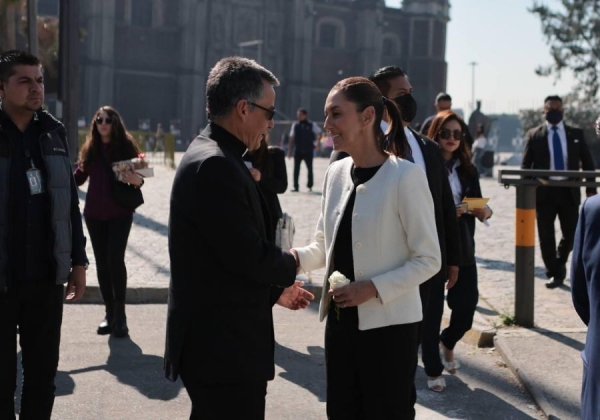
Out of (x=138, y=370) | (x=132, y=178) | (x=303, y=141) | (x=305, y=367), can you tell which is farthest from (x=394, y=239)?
(x=303, y=141)

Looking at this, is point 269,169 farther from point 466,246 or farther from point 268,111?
point 268,111

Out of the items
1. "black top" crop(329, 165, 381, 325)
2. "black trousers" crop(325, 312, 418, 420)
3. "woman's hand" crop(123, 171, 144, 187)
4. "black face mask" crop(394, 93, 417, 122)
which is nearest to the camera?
"black trousers" crop(325, 312, 418, 420)

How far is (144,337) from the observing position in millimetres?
8039

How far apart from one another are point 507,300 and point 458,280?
289 cm

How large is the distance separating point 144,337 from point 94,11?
66.0 m

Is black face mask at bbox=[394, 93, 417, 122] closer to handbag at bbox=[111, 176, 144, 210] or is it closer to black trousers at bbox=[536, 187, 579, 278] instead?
handbag at bbox=[111, 176, 144, 210]

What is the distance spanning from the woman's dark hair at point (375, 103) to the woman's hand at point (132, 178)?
3928mm

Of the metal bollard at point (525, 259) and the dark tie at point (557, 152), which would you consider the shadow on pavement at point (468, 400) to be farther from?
the dark tie at point (557, 152)

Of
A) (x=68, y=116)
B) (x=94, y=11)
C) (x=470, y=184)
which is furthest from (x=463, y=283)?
(x=94, y=11)

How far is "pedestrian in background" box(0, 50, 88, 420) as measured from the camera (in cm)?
446

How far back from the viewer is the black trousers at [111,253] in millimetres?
7949

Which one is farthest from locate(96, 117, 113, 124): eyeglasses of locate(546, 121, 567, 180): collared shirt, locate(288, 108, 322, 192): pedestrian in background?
locate(288, 108, 322, 192): pedestrian in background

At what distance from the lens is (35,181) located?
4.55 meters

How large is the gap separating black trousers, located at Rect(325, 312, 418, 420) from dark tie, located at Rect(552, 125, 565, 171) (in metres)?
7.20
